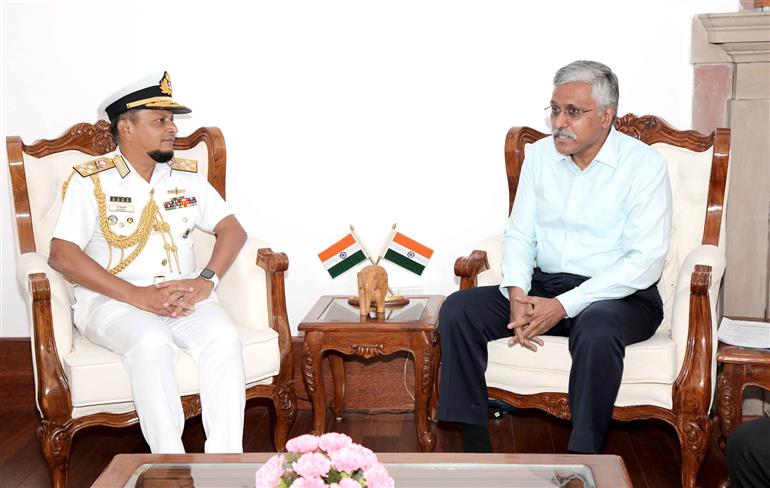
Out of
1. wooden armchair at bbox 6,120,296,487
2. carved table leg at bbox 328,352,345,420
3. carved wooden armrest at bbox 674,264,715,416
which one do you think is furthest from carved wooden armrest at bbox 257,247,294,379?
carved wooden armrest at bbox 674,264,715,416

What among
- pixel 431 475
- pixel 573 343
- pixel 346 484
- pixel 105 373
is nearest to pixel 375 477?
pixel 346 484

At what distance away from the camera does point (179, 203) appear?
3.45 metres

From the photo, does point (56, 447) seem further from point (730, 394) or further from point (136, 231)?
point (730, 394)

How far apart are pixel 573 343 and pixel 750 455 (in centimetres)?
69

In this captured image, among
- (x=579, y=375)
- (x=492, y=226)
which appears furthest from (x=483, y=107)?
(x=579, y=375)

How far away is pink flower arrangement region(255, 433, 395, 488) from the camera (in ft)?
5.60

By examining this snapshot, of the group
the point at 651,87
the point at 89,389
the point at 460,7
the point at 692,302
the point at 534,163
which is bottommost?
the point at 89,389

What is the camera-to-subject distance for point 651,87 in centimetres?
380

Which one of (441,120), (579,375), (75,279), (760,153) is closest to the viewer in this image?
(579,375)

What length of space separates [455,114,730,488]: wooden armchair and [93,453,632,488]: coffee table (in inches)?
31.6

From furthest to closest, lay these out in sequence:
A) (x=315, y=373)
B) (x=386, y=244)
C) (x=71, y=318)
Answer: (x=386, y=244)
(x=315, y=373)
(x=71, y=318)

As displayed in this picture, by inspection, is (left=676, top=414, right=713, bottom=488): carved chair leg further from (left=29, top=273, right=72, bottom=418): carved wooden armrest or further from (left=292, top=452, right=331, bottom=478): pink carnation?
(left=29, top=273, right=72, bottom=418): carved wooden armrest

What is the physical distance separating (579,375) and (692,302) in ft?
1.39

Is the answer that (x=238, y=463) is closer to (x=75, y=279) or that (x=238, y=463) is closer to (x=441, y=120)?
(x=75, y=279)
